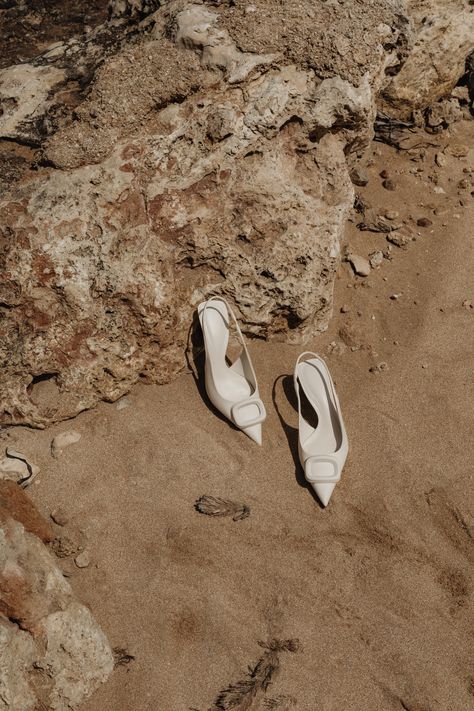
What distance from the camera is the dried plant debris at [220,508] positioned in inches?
144

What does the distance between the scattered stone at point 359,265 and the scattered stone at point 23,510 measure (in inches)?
99.0

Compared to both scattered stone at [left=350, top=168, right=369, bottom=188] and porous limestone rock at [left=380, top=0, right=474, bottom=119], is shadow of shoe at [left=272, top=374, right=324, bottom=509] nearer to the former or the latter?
scattered stone at [left=350, top=168, right=369, bottom=188]

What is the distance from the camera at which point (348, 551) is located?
3.56 metres

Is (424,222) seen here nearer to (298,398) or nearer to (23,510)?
(298,398)

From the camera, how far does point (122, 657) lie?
130 inches

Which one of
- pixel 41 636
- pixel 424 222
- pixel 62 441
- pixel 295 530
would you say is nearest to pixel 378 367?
pixel 295 530

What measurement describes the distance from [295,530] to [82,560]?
1114mm

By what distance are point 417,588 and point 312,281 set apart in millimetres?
1782

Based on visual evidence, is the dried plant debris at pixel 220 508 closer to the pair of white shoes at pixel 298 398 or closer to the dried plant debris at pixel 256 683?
the pair of white shoes at pixel 298 398

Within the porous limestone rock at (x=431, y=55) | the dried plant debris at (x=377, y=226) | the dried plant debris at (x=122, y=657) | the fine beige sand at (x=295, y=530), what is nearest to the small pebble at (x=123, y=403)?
the fine beige sand at (x=295, y=530)

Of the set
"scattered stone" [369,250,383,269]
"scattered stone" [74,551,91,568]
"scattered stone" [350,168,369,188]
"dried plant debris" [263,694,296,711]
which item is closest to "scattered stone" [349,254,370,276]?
"scattered stone" [369,250,383,269]

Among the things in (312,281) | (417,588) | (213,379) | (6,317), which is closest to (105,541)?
(213,379)

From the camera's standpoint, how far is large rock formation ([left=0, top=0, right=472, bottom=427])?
3.73 m

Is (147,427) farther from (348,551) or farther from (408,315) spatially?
(408,315)
